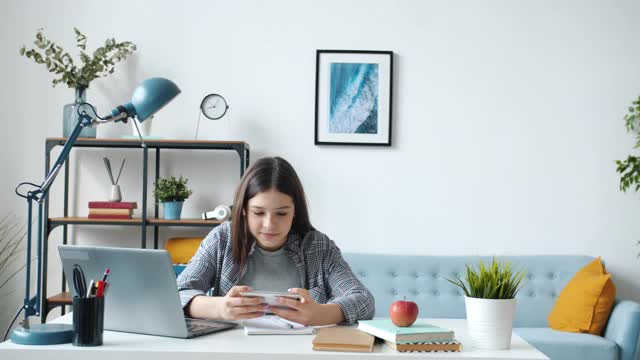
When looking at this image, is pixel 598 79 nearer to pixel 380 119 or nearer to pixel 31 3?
pixel 380 119

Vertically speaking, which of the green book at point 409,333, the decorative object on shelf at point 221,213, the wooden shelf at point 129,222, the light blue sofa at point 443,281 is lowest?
the light blue sofa at point 443,281

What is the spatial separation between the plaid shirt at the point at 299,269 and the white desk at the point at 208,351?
42 cm

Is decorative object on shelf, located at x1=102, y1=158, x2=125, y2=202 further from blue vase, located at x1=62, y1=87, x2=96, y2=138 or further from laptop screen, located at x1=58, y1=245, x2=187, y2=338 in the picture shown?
laptop screen, located at x1=58, y1=245, x2=187, y2=338

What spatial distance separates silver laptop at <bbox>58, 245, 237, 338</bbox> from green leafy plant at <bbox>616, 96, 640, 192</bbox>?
261 centimetres

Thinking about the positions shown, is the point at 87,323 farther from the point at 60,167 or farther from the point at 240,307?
the point at 60,167

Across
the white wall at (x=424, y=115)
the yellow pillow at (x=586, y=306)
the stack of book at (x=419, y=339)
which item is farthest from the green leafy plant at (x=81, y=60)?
the stack of book at (x=419, y=339)

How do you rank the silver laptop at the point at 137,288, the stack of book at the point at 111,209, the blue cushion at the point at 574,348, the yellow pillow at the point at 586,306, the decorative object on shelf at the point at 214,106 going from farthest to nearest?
1. the decorative object on shelf at the point at 214,106
2. the stack of book at the point at 111,209
3. the yellow pillow at the point at 586,306
4. the blue cushion at the point at 574,348
5. the silver laptop at the point at 137,288

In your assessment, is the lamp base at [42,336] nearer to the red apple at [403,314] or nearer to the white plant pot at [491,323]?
the red apple at [403,314]

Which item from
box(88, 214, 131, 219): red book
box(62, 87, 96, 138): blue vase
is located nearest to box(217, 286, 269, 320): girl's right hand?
box(88, 214, 131, 219): red book

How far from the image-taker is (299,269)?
6.89 feet

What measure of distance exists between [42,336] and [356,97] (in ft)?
8.57

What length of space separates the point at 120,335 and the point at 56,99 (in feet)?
8.64

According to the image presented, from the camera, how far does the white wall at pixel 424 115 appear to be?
153 inches

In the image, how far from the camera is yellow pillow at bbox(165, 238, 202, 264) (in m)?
3.70
